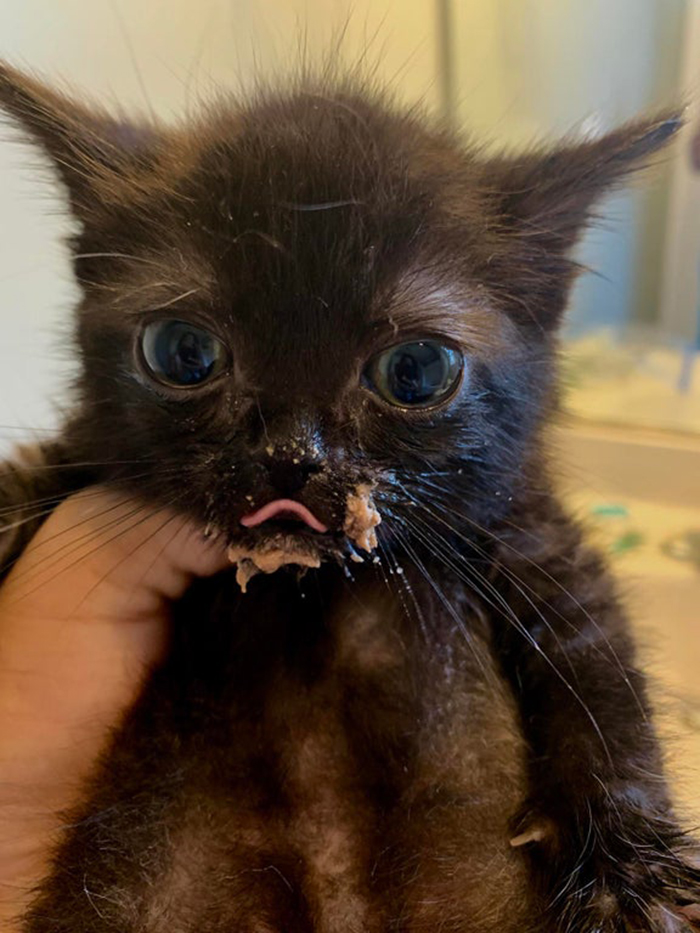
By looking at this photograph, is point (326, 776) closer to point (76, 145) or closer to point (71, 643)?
point (71, 643)

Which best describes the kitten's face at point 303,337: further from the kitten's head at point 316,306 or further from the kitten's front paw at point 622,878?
the kitten's front paw at point 622,878

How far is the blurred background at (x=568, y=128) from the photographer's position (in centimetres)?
179

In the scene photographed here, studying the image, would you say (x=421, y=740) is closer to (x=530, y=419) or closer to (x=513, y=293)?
(x=530, y=419)

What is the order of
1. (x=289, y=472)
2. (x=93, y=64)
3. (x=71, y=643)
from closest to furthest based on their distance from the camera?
(x=289, y=472) < (x=71, y=643) < (x=93, y=64)

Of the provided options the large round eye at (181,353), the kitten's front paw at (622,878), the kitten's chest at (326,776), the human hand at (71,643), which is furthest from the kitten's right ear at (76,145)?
the kitten's front paw at (622,878)

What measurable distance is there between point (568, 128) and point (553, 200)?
39.0 inches

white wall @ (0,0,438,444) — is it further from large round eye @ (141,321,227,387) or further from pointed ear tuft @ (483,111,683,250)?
large round eye @ (141,321,227,387)

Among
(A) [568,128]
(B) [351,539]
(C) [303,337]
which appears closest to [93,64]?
(A) [568,128]

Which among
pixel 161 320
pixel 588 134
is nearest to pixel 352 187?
pixel 161 320

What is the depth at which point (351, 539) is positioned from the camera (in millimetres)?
804

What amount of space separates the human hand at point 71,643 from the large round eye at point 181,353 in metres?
0.18

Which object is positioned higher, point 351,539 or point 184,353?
point 184,353

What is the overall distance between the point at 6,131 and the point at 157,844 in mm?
1131

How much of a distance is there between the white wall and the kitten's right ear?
1.81ft
